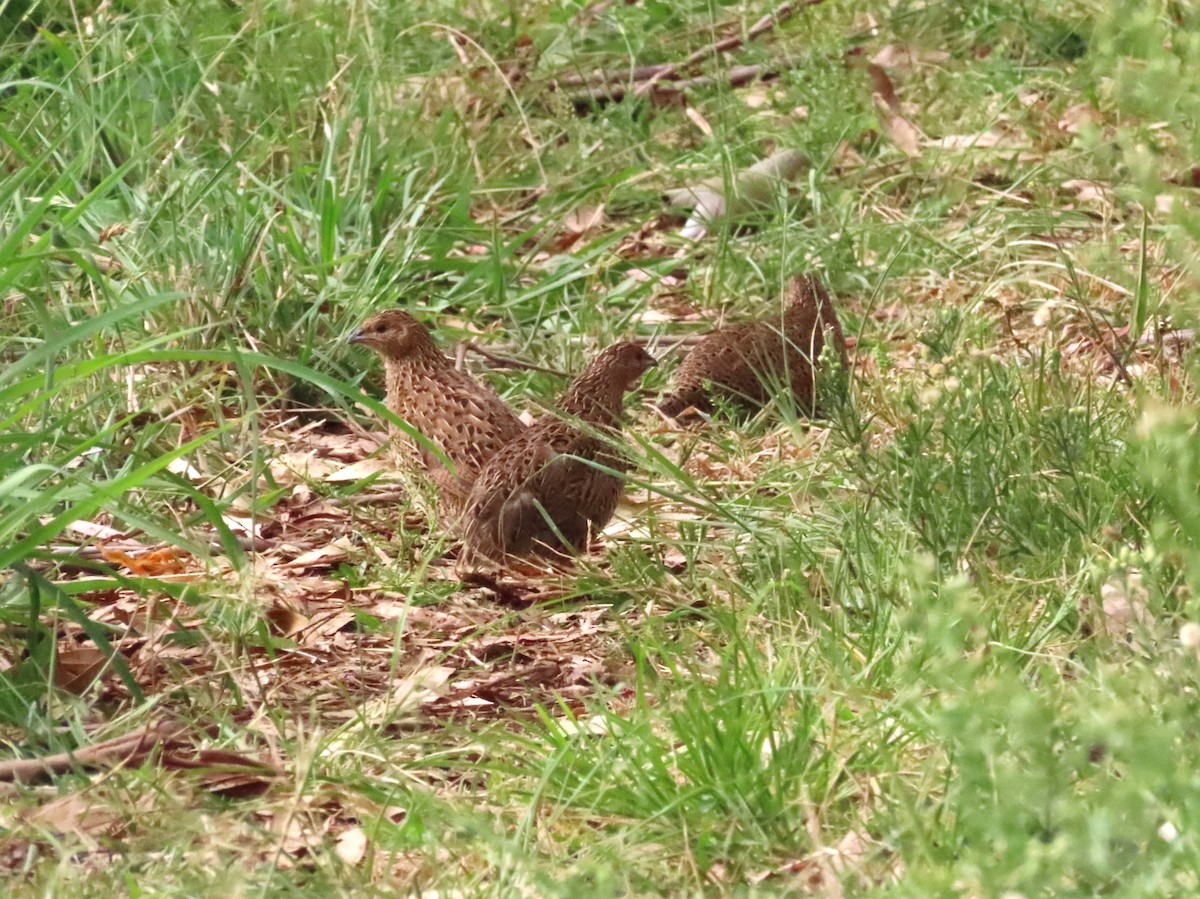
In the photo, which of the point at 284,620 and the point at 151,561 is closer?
the point at 284,620

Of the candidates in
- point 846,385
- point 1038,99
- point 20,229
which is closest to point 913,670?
point 846,385

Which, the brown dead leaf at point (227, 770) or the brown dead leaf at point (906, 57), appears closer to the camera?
the brown dead leaf at point (227, 770)

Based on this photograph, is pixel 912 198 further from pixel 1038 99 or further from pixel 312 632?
pixel 312 632

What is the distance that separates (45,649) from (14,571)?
0.19 meters

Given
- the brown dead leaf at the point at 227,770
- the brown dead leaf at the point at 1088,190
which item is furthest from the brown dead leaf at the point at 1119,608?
the brown dead leaf at the point at 1088,190

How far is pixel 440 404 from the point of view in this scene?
6.16 meters

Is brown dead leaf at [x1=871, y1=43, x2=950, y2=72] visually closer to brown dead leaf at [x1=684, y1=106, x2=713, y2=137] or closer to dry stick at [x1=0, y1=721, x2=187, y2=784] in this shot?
brown dead leaf at [x1=684, y1=106, x2=713, y2=137]

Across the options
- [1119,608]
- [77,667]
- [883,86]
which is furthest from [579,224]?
A: [1119,608]

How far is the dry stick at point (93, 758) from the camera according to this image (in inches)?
148

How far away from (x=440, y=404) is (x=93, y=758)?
8.21ft

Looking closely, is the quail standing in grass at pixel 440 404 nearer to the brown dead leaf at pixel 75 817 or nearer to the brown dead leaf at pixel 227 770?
the brown dead leaf at pixel 227 770

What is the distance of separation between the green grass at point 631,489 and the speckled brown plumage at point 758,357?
0.18 m

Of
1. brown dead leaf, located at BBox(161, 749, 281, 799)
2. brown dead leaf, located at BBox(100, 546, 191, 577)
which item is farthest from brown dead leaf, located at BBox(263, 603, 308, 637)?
brown dead leaf, located at BBox(161, 749, 281, 799)

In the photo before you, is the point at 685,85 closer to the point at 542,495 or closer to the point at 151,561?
the point at 542,495
